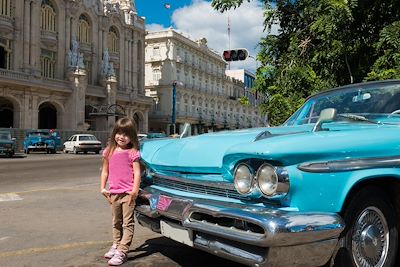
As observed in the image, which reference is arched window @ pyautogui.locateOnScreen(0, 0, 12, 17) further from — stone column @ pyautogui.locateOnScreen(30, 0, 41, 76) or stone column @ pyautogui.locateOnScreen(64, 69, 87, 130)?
stone column @ pyautogui.locateOnScreen(64, 69, 87, 130)

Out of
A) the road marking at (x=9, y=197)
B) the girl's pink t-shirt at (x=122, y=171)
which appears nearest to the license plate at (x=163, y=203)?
the girl's pink t-shirt at (x=122, y=171)

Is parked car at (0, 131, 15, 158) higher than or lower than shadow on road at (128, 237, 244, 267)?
higher

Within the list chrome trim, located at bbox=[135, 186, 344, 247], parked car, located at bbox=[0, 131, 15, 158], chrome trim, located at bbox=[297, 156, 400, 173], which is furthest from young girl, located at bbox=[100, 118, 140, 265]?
parked car, located at bbox=[0, 131, 15, 158]

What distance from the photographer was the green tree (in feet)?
25.8

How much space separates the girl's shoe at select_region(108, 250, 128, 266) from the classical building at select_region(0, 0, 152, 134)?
132 feet

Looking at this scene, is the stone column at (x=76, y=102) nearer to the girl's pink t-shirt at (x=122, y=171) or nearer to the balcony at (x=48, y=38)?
the balcony at (x=48, y=38)

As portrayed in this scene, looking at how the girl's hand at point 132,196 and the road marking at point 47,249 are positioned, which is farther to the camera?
the road marking at point 47,249

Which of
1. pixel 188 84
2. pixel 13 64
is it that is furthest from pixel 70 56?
pixel 188 84

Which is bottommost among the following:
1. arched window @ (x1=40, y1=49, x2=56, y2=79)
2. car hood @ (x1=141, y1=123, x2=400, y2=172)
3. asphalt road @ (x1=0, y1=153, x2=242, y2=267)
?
asphalt road @ (x1=0, y1=153, x2=242, y2=267)

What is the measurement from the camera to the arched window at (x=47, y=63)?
4809cm

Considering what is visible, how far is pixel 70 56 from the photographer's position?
1983 inches

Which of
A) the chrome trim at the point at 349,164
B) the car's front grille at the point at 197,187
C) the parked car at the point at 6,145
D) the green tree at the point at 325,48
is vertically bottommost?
the parked car at the point at 6,145

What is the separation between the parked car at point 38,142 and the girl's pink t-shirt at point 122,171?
105ft

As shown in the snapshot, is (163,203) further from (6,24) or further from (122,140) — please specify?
(6,24)
